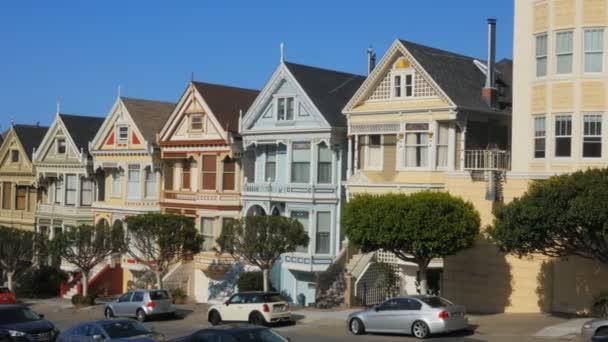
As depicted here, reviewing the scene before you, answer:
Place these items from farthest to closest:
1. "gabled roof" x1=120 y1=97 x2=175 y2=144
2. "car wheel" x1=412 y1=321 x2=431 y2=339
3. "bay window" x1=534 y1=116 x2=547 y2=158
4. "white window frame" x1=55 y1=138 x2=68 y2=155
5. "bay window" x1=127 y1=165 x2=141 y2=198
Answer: "white window frame" x1=55 y1=138 x2=68 y2=155 < "bay window" x1=127 y1=165 x2=141 y2=198 < "gabled roof" x1=120 y1=97 x2=175 y2=144 < "bay window" x1=534 y1=116 x2=547 y2=158 < "car wheel" x1=412 y1=321 x2=431 y2=339

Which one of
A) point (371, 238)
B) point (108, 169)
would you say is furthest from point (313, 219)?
point (108, 169)

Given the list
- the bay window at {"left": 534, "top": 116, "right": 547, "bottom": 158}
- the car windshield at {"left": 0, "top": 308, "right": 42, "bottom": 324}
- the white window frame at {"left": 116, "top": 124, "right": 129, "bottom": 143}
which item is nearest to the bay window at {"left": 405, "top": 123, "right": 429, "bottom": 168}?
the bay window at {"left": 534, "top": 116, "right": 547, "bottom": 158}

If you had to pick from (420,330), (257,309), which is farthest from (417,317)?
(257,309)

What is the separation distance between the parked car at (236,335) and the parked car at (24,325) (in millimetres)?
8705

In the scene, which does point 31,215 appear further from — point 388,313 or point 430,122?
point 388,313

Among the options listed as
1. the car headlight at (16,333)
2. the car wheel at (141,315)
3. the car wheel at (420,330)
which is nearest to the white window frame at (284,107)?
the car wheel at (141,315)

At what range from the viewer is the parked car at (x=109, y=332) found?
2359cm

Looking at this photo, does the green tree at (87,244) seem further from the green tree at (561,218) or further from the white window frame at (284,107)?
the green tree at (561,218)

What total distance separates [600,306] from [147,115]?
102 ft

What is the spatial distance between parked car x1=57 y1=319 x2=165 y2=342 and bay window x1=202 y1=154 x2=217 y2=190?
2389 centimetres

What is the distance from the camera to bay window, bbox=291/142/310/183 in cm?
4347

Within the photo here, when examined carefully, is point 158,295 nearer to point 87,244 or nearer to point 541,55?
point 87,244

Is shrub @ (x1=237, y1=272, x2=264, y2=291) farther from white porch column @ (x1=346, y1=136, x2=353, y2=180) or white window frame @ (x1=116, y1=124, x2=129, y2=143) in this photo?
white window frame @ (x1=116, y1=124, x2=129, y2=143)

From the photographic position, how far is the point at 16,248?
1998 inches
